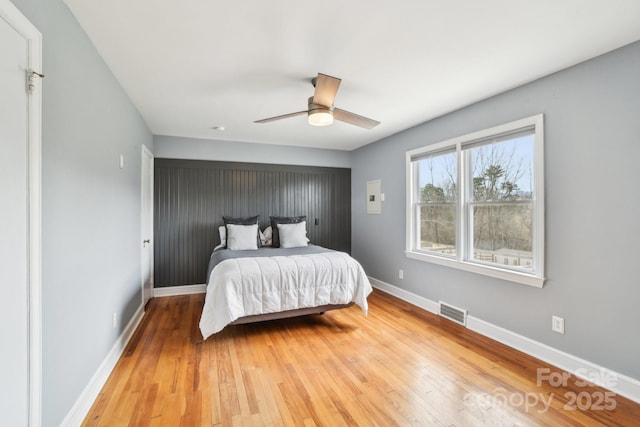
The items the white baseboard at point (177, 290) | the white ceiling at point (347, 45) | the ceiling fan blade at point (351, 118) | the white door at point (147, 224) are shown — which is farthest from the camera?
the white baseboard at point (177, 290)

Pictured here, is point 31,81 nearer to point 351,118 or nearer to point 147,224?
point 351,118

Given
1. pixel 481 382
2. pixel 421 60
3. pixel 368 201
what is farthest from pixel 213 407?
pixel 368 201

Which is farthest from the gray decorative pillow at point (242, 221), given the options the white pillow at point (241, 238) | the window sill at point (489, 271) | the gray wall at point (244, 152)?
the window sill at point (489, 271)

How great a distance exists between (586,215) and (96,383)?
3.77 m

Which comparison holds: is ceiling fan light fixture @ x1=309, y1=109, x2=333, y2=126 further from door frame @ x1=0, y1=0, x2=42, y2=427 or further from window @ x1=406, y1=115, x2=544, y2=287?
door frame @ x1=0, y1=0, x2=42, y2=427

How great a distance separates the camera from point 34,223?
1266 mm

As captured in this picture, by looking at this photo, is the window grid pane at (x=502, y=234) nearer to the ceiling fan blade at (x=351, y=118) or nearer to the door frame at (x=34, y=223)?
the ceiling fan blade at (x=351, y=118)

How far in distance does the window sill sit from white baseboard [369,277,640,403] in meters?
0.51

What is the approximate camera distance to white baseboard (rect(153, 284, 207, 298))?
4.34 meters

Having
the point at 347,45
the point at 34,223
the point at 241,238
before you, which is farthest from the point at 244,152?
the point at 34,223

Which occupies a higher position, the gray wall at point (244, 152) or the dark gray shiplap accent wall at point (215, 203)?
the gray wall at point (244, 152)

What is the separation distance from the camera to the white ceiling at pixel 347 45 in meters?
1.66

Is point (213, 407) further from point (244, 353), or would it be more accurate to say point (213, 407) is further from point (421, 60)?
point (421, 60)

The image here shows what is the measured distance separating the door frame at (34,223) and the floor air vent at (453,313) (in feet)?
11.2
